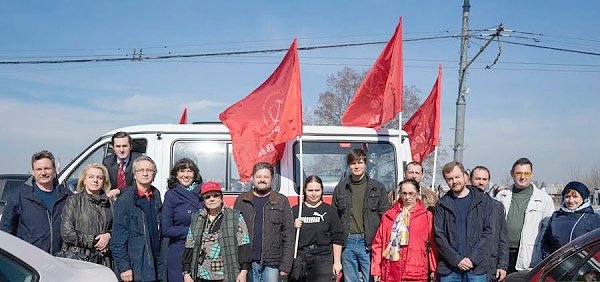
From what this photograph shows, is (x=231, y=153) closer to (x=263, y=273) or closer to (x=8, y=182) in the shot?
(x=263, y=273)

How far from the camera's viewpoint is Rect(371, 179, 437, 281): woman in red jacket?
217 inches

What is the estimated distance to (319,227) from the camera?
623cm

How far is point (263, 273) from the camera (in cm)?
588

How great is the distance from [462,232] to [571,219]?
1279 mm

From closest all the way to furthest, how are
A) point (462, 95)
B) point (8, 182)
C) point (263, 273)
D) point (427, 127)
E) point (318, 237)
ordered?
point (263, 273) → point (318, 237) → point (427, 127) → point (8, 182) → point (462, 95)

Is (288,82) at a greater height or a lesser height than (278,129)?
greater

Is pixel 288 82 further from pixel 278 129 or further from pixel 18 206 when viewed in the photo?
pixel 18 206

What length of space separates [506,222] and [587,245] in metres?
2.02

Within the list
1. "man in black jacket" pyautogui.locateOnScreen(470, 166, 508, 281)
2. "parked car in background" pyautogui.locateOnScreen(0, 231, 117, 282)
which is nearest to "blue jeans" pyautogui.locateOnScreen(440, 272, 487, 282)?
"man in black jacket" pyautogui.locateOnScreen(470, 166, 508, 281)

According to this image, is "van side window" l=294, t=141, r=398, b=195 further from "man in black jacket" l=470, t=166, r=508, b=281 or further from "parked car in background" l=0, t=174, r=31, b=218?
"parked car in background" l=0, t=174, r=31, b=218

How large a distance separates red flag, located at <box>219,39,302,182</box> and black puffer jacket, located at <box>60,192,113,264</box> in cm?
209

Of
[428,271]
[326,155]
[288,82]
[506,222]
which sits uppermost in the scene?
[288,82]

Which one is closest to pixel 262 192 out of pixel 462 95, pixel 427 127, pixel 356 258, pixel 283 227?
pixel 283 227

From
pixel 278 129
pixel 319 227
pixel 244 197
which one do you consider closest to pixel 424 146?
pixel 278 129
